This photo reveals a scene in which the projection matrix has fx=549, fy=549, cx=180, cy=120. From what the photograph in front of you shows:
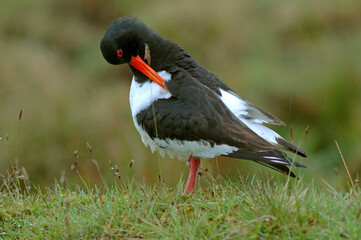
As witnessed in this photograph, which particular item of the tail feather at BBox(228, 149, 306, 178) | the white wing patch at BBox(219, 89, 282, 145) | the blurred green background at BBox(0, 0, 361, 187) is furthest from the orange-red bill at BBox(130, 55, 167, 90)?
the blurred green background at BBox(0, 0, 361, 187)

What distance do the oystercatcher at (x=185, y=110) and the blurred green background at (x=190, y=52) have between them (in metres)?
1.99

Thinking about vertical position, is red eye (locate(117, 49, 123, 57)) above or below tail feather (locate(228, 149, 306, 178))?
above

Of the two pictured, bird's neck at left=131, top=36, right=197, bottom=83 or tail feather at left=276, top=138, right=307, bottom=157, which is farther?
bird's neck at left=131, top=36, right=197, bottom=83

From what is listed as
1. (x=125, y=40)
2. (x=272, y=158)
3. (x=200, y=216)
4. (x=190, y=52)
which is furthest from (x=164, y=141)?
(x=190, y=52)

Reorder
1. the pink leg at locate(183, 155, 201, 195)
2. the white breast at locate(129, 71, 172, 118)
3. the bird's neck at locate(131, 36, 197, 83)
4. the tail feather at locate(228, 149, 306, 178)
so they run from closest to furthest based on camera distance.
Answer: the tail feather at locate(228, 149, 306, 178), the pink leg at locate(183, 155, 201, 195), the white breast at locate(129, 71, 172, 118), the bird's neck at locate(131, 36, 197, 83)

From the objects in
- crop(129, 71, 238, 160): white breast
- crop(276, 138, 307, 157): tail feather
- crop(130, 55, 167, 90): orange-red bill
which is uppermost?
crop(130, 55, 167, 90): orange-red bill

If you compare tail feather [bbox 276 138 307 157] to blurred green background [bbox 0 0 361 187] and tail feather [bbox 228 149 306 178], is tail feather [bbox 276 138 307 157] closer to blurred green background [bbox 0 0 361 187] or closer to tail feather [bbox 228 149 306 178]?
tail feather [bbox 228 149 306 178]

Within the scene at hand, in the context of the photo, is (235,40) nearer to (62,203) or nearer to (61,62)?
(61,62)

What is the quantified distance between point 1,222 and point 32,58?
7.13m

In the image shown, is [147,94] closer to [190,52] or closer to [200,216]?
[200,216]

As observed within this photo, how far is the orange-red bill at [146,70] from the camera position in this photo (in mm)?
5855

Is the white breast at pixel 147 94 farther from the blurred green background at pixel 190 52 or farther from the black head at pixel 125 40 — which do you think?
the blurred green background at pixel 190 52

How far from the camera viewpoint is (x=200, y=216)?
4.47m

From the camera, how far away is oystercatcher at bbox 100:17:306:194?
17.9ft
